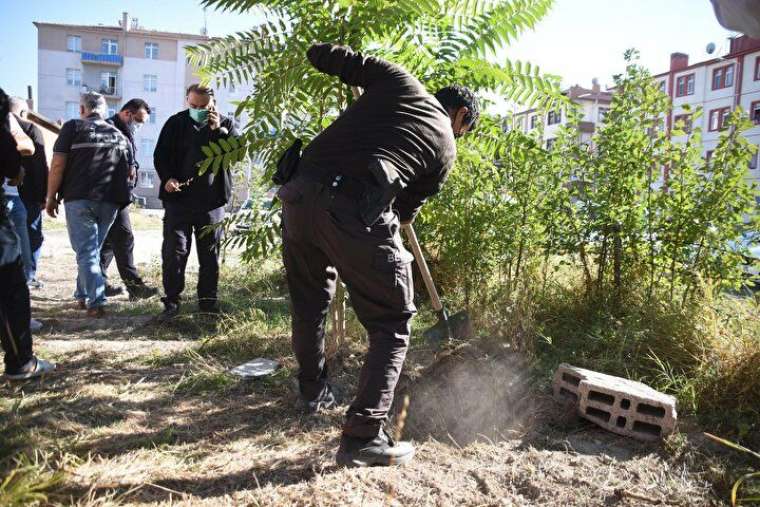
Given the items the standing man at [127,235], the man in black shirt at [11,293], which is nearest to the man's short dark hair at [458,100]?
the man in black shirt at [11,293]

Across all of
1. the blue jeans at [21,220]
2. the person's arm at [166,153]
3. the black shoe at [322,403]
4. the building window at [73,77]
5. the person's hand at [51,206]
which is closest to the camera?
the black shoe at [322,403]

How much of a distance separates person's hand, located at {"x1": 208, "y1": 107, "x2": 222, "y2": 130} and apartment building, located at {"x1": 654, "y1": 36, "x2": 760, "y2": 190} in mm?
35299

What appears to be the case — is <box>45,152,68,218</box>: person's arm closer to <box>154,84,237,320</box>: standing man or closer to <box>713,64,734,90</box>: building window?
<box>154,84,237,320</box>: standing man

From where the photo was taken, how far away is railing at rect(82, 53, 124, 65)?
5503cm

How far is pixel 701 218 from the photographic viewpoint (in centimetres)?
408

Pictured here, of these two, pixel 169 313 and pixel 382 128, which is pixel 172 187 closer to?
pixel 169 313

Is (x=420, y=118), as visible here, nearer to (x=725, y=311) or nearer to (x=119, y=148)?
(x=725, y=311)

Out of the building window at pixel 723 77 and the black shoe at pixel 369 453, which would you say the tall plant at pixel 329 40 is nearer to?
the black shoe at pixel 369 453

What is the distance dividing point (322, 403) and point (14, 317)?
1880 mm

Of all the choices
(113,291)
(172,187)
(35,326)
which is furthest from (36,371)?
(113,291)

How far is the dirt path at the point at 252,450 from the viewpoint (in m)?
2.38

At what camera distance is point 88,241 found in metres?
5.21

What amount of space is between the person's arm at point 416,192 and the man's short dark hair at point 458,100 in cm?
36

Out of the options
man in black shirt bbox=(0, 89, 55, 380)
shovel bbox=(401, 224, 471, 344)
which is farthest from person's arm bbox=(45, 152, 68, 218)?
shovel bbox=(401, 224, 471, 344)
